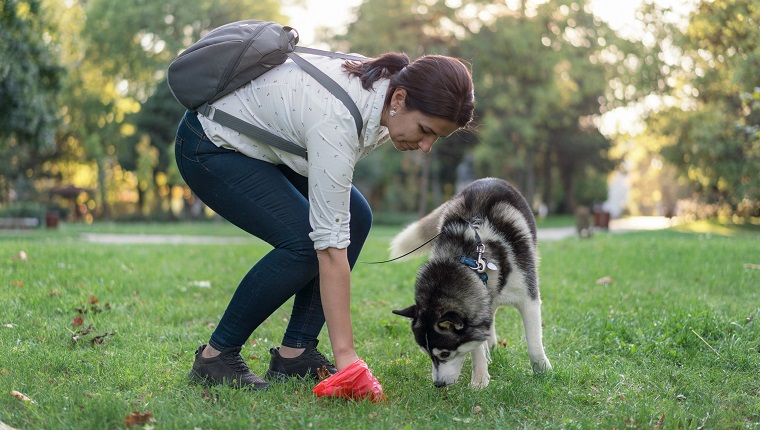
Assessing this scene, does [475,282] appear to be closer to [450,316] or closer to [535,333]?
[450,316]

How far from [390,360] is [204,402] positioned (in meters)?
1.42

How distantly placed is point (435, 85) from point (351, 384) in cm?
146

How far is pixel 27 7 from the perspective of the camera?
1420 cm

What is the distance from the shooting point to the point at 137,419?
285cm

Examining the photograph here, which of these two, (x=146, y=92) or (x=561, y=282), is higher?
(x=146, y=92)

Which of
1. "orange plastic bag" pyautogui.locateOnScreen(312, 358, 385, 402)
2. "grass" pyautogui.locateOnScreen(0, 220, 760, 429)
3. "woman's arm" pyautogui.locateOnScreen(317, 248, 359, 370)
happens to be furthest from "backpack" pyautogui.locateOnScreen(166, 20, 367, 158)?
"grass" pyautogui.locateOnScreen(0, 220, 760, 429)

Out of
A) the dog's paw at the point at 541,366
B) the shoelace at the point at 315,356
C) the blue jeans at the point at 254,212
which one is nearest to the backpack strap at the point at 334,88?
the blue jeans at the point at 254,212

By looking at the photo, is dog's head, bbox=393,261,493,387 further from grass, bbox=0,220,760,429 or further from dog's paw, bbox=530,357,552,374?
dog's paw, bbox=530,357,552,374

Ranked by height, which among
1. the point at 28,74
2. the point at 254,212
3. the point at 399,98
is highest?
the point at 28,74

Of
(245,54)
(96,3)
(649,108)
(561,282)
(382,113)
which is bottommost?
(561,282)

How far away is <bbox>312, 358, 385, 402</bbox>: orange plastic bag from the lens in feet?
10.4

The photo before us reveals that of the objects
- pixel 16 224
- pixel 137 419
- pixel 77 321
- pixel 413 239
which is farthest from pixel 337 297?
pixel 16 224

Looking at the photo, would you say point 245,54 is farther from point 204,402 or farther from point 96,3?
point 96,3

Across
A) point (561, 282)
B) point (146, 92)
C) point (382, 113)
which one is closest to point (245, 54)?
point (382, 113)
